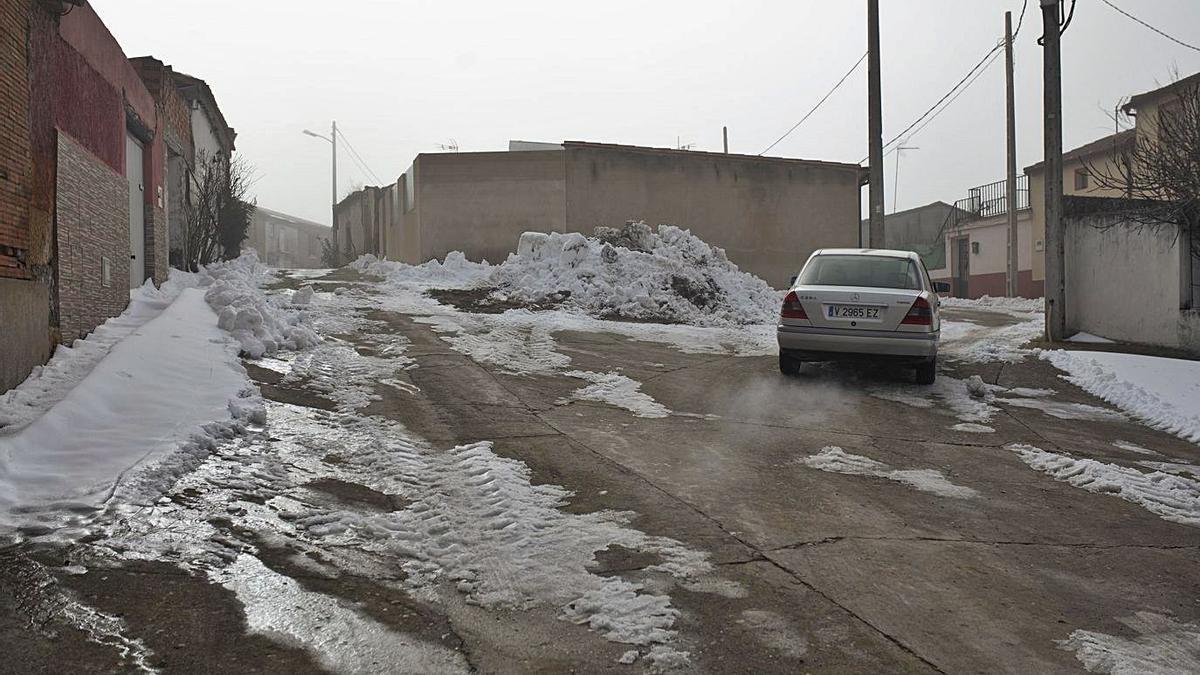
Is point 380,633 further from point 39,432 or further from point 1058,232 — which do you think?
point 1058,232

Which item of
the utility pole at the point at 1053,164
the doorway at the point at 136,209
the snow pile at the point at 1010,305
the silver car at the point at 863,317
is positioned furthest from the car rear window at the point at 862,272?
the snow pile at the point at 1010,305

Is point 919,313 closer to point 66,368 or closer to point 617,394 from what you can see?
point 617,394

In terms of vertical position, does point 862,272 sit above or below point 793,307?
above

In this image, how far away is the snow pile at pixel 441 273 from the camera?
2011 cm

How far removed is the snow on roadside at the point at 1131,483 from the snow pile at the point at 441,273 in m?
14.0

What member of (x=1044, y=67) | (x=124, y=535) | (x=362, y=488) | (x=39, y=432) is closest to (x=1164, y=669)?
(x=362, y=488)

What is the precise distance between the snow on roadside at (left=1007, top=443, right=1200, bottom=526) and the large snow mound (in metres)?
9.40

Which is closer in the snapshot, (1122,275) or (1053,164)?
(1053,164)

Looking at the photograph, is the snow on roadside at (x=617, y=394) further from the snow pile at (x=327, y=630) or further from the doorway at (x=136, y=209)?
the doorway at (x=136, y=209)

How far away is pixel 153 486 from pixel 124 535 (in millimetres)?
686

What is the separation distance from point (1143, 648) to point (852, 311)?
5.99 m

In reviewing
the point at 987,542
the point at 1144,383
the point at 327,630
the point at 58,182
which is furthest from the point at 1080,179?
the point at 327,630

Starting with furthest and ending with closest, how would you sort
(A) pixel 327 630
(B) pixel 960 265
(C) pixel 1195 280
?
(B) pixel 960 265 → (C) pixel 1195 280 → (A) pixel 327 630

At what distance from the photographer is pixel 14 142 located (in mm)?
7207
